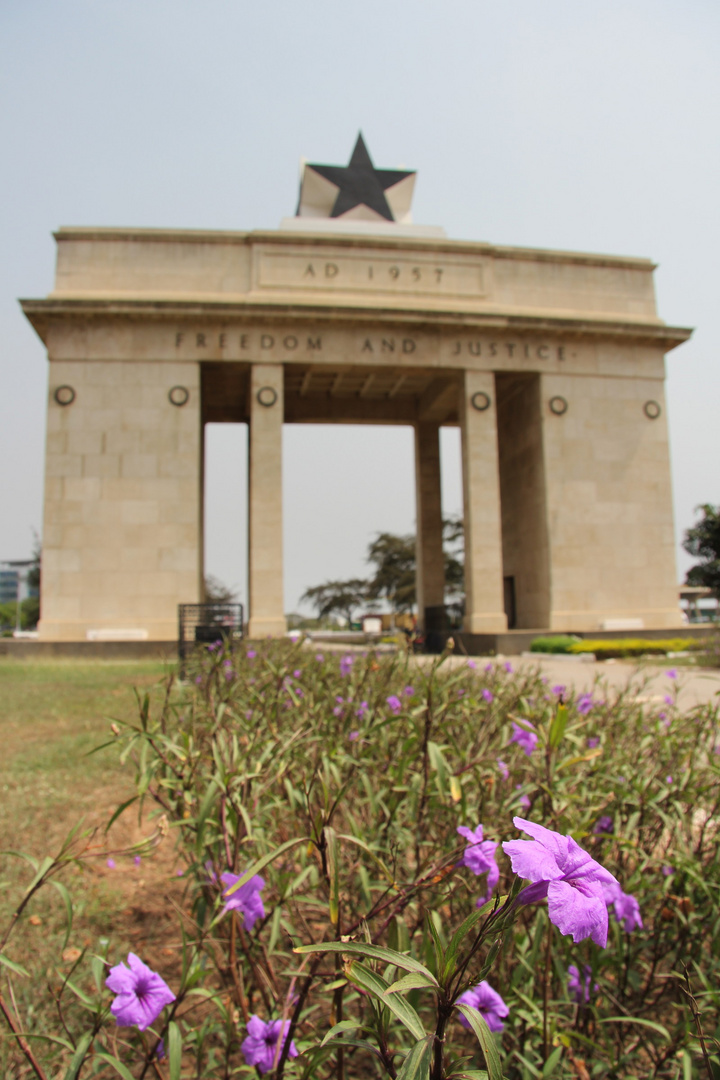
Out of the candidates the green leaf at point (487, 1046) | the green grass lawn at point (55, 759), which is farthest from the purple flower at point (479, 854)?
the green grass lawn at point (55, 759)

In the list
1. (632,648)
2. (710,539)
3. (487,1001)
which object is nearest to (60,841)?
(487,1001)

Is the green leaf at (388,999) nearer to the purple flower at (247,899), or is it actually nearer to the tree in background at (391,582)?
A: the purple flower at (247,899)

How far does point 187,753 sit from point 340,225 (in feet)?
87.3

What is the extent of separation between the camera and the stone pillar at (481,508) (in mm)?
23219

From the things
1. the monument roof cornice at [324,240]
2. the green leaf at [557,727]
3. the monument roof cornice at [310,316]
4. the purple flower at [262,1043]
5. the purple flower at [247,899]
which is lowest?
the purple flower at [262,1043]

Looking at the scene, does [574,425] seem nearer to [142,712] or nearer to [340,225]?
[340,225]

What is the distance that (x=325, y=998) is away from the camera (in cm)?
239

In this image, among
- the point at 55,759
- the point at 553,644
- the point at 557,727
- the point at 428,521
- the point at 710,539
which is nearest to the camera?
the point at 557,727

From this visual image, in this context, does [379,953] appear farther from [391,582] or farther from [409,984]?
[391,582]

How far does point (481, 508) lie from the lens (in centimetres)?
2375

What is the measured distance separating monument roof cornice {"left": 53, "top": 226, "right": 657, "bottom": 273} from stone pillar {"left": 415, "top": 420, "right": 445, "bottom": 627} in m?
7.46

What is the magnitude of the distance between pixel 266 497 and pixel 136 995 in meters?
21.7

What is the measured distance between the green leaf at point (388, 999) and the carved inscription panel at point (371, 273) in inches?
961

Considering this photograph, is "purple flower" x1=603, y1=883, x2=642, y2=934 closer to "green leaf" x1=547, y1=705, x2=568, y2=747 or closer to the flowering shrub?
the flowering shrub
